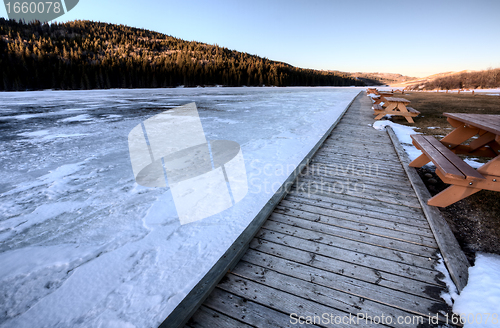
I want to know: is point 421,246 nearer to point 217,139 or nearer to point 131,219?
point 131,219

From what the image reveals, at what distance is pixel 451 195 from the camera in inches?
98.4

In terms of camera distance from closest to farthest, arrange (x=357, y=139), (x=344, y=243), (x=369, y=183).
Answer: (x=344, y=243) < (x=369, y=183) < (x=357, y=139)

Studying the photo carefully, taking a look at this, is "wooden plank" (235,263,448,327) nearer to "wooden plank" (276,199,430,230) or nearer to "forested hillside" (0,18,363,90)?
"wooden plank" (276,199,430,230)

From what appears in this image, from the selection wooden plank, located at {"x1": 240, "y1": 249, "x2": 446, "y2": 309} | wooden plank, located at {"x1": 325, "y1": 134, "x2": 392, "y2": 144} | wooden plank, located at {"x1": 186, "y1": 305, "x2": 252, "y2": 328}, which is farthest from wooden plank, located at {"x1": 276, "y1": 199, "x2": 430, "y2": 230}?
wooden plank, located at {"x1": 325, "y1": 134, "x2": 392, "y2": 144}

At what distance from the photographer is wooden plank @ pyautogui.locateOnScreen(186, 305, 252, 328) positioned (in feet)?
4.72

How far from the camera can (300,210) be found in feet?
8.73

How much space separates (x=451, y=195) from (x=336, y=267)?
1745mm

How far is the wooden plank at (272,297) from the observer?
1.53m

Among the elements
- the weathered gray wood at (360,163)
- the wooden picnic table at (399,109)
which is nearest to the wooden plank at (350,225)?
the weathered gray wood at (360,163)

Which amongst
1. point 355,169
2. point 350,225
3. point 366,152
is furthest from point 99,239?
point 366,152

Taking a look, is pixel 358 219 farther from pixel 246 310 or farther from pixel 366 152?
pixel 366 152

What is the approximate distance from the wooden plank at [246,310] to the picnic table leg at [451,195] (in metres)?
2.23

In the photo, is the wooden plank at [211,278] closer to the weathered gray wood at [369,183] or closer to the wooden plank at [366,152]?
the weathered gray wood at [369,183]

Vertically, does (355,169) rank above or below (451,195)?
below
